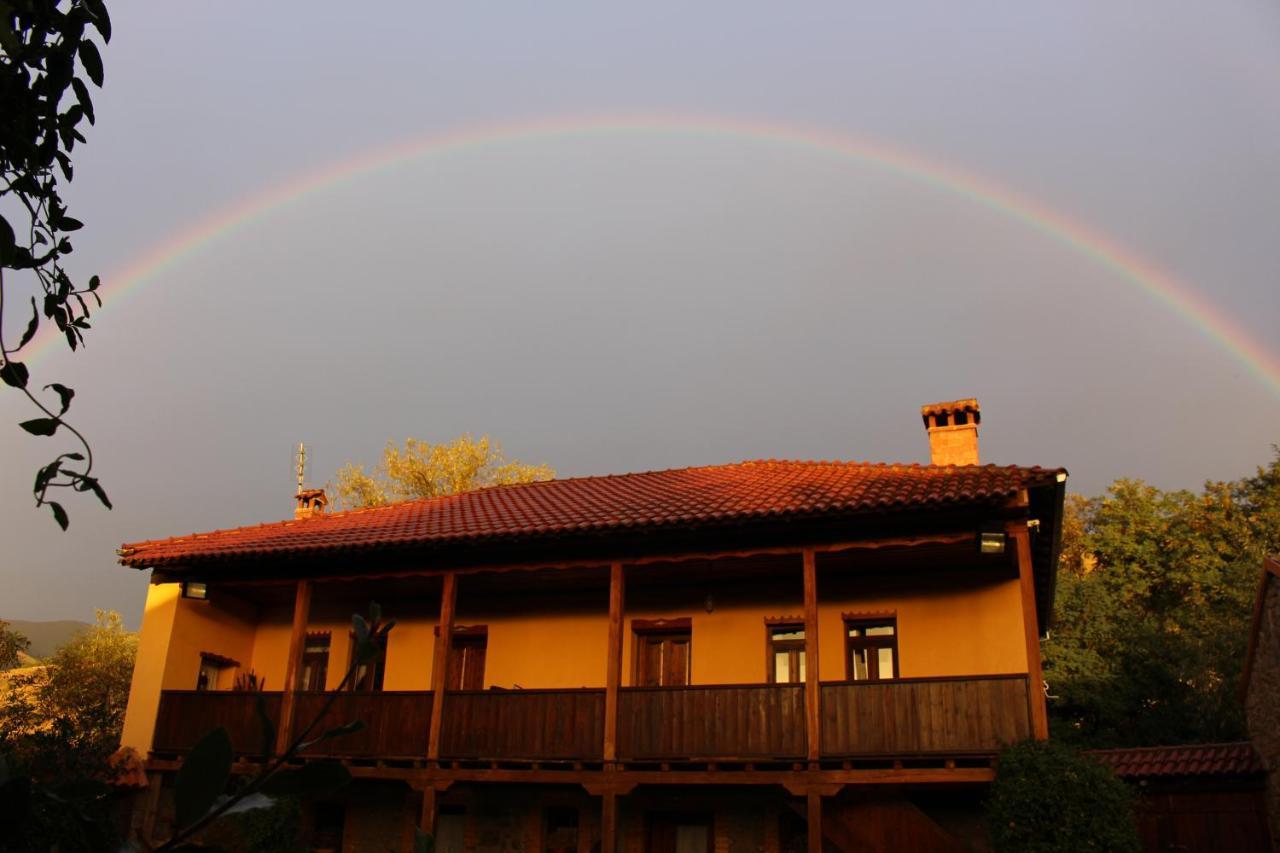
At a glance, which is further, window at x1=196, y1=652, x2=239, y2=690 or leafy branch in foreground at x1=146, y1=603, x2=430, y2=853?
window at x1=196, y1=652, x2=239, y2=690

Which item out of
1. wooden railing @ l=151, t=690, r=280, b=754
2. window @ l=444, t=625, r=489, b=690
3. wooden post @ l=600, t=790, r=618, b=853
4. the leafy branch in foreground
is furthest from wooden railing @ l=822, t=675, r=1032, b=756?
the leafy branch in foreground

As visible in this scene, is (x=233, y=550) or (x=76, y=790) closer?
(x=76, y=790)

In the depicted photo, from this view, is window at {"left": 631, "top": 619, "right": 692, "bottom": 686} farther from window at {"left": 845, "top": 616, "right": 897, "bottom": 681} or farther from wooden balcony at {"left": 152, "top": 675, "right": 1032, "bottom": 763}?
window at {"left": 845, "top": 616, "right": 897, "bottom": 681}

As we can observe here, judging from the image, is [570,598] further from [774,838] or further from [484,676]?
[774,838]

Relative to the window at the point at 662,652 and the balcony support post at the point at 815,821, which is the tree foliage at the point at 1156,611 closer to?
the window at the point at 662,652

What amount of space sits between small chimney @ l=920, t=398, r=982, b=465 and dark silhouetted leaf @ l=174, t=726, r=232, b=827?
1689cm

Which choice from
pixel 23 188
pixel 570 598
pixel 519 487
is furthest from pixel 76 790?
pixel 519 487

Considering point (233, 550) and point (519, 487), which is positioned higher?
point (519, 487)

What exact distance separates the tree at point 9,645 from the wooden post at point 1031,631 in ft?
91.5

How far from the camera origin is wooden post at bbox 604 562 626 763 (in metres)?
13.6

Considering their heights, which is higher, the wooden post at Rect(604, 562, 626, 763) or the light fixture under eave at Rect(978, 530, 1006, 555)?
the light fixture under eave at Rect(978, 530, 1006, 555)

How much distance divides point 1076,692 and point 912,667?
42.8ft

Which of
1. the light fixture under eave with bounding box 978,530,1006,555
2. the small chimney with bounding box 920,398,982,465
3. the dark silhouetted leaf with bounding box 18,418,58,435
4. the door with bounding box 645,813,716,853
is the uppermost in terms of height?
the small chimney with bounding box 920,398,982,465

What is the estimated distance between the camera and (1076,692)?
25375mm
